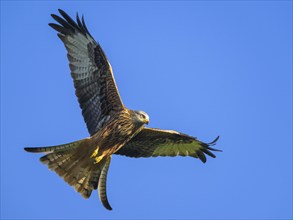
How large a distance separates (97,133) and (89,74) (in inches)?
55.4

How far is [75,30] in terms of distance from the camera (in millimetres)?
11820

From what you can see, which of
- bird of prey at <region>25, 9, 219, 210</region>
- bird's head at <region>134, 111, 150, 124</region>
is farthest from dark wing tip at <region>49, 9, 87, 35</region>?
bird's head at <region>134, 111, 150, 124</region>

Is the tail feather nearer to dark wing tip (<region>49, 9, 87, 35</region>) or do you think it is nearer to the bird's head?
the bird's head

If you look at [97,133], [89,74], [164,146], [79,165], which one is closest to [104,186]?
[79,165]

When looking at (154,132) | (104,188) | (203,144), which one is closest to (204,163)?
(203,144)

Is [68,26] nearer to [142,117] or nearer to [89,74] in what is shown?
[89,74]

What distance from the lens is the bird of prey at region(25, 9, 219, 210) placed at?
1060 cm

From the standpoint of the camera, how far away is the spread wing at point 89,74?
11.2 metres

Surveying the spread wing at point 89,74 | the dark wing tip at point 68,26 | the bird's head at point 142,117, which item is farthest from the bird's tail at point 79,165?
the dark wing tip at point 68,26

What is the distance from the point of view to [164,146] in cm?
1201

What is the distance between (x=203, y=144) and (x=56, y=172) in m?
3.28

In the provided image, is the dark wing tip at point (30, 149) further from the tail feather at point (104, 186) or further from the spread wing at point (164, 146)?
the spread wing at point (164, 146)

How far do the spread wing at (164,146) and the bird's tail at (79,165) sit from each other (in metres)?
0.88

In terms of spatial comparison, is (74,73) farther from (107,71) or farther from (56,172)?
(56,172)
